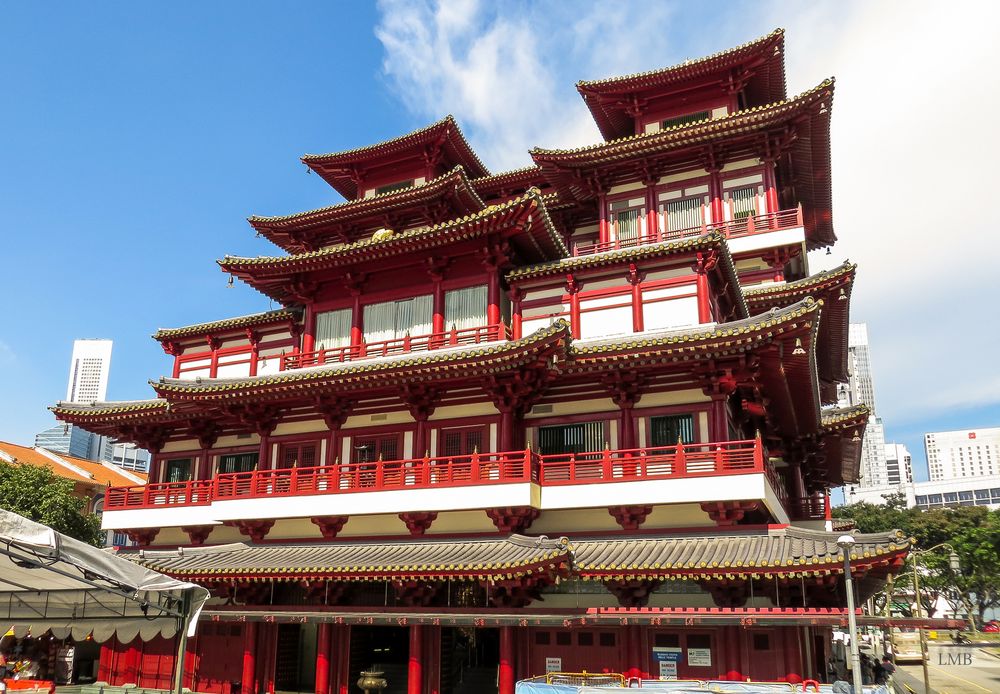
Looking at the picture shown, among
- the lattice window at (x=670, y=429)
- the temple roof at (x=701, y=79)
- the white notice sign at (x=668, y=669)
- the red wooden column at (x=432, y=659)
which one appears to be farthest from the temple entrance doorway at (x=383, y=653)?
the temple roof at (x=701, y=79)

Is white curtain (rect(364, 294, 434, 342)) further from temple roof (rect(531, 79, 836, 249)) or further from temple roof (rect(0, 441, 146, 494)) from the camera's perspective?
temple roof (rect(0, 441, 146, 494))

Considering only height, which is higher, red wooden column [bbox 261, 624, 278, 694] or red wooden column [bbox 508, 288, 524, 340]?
red wooden column [bbox 508, 288, 524, 340]

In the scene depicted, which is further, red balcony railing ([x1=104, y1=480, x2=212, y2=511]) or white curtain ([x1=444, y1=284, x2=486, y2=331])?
red balcony railing ([x1=104, y1=480, x2=212, y2=511])

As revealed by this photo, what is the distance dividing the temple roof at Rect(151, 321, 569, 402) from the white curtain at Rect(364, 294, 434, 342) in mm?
1284

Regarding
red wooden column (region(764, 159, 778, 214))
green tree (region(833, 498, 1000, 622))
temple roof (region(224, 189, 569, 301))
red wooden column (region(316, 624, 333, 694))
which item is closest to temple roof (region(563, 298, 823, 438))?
temple roof (region(224, 189, 569, 301))

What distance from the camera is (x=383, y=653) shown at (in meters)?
26.1

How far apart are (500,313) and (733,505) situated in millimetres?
10031

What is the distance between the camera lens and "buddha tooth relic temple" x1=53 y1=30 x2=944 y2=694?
20.8 m

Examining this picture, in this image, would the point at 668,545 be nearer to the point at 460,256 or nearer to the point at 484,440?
the point at 484,440

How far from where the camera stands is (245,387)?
1008 inches

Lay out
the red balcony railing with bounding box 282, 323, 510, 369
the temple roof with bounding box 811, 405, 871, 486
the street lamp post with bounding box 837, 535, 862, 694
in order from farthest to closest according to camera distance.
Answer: the temple roof with bounding box 811, 405, 871, 486 < the red balcony railing with bounding box 282, 323, 510, 369 < the street lamp post with bounding box 837, 535, 862, 694

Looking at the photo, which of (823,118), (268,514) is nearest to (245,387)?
(268,514)

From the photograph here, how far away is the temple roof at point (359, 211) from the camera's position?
96.0 ft

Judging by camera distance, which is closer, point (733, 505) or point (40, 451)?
point (733, 505)
